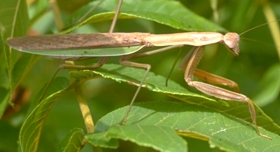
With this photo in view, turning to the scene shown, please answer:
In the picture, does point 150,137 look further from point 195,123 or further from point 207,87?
point 207,87

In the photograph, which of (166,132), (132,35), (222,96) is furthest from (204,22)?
(166,132)

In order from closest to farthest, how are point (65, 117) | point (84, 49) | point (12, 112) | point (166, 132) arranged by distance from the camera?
point (166, 132), point (84, 49), point (12, 112), point (65, 117)

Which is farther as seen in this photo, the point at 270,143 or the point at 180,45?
the point at 180,45

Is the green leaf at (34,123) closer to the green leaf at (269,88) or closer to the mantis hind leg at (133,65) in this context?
the mantis hind leg at (133,65)

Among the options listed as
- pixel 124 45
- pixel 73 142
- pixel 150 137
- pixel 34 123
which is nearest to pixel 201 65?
pixel 124 45

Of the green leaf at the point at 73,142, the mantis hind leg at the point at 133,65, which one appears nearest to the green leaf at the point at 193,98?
the mantis hind leg at the point at 133,65

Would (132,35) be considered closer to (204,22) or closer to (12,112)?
(204,22)
